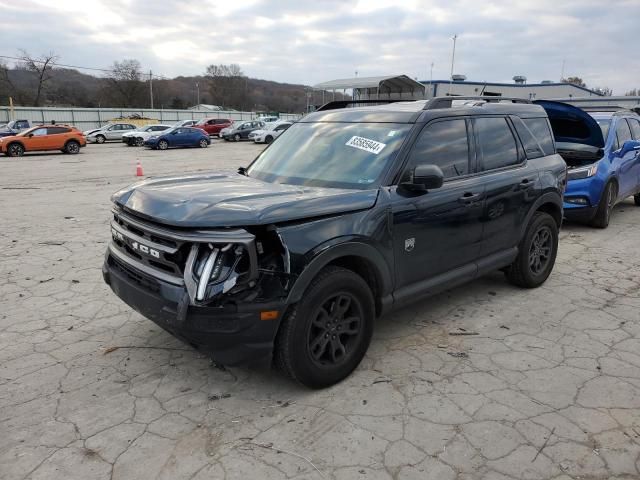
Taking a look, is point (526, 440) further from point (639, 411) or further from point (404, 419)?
point (639, 411)

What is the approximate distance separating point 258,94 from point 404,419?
353ft

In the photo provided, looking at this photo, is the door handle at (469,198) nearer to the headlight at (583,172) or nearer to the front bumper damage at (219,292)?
the front bumper damage at (219,292)

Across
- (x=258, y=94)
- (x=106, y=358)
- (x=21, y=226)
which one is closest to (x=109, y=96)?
(x=258, y=94)

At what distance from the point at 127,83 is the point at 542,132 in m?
82.2

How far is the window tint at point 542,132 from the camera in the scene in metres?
5.02

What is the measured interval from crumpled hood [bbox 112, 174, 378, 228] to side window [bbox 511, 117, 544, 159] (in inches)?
87.9

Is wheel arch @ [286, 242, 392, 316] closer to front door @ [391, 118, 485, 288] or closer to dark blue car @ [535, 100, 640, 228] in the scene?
front door @ [391, 118, 485, 288]

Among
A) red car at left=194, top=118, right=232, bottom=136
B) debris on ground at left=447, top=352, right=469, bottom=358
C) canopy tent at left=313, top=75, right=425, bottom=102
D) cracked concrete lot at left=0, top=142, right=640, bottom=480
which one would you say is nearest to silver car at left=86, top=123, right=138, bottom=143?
red car at left=194, top=118, right=232, bottom=136

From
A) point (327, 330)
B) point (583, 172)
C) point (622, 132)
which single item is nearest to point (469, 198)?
point (327, 330)

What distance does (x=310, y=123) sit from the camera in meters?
4.49

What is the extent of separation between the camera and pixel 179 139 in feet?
97.6

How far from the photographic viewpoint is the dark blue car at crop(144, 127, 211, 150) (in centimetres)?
2891

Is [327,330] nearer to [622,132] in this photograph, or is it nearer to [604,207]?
[604,207]

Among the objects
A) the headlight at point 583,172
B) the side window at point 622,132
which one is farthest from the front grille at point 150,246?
the side window at point 622,132
